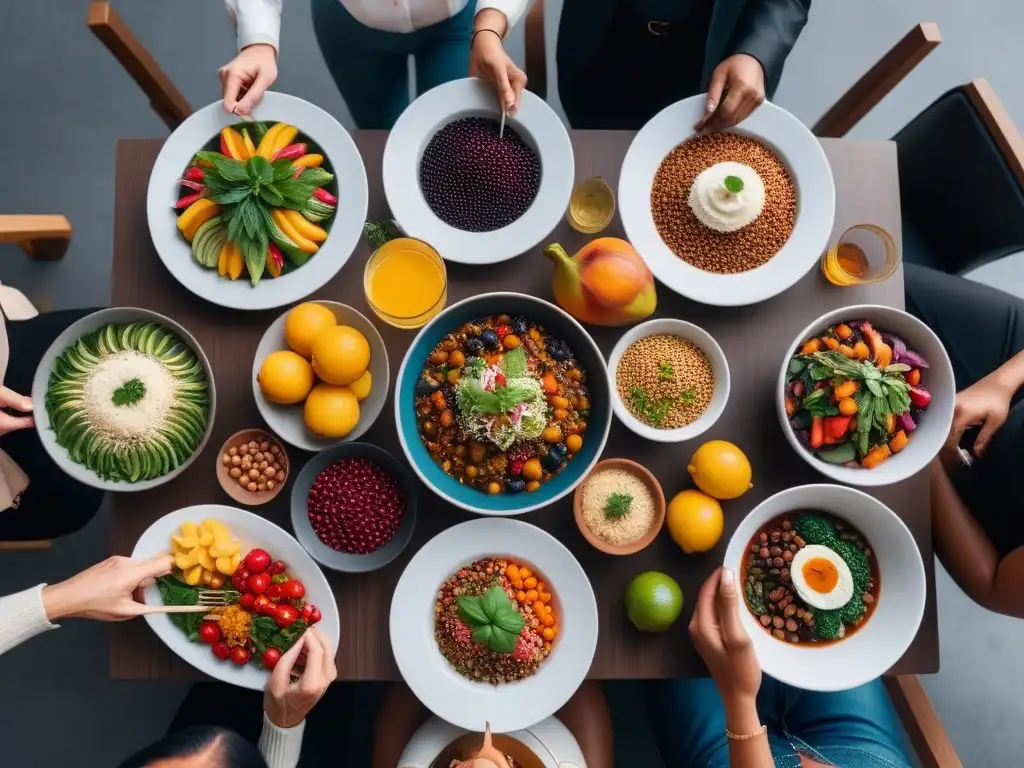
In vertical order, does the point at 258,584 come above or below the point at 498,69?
below

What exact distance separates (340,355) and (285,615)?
0.49m

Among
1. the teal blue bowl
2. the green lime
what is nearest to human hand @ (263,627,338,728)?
the teal blue bowl

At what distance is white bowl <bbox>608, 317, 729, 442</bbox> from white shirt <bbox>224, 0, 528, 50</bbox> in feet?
2.25

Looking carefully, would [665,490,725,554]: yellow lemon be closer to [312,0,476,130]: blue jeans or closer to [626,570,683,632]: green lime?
[626,570,683,632]: green lime

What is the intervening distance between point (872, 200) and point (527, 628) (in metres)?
1.12

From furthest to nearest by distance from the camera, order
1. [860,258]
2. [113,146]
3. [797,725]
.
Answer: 1. [113,146]
2. [797,725]
3. [860,258]

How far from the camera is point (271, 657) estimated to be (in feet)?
4.21

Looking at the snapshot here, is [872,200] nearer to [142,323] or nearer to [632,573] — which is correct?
[632,573]

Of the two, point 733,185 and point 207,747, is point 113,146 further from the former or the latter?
point 733,185

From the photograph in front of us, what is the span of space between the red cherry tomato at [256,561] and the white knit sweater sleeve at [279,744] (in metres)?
0.31

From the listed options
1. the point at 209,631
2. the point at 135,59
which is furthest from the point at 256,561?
the point at 135,59

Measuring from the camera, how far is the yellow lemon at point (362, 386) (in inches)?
50.4

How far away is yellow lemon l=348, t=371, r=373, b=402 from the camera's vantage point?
4.20ft

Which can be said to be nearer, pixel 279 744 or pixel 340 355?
pixel 340 355
